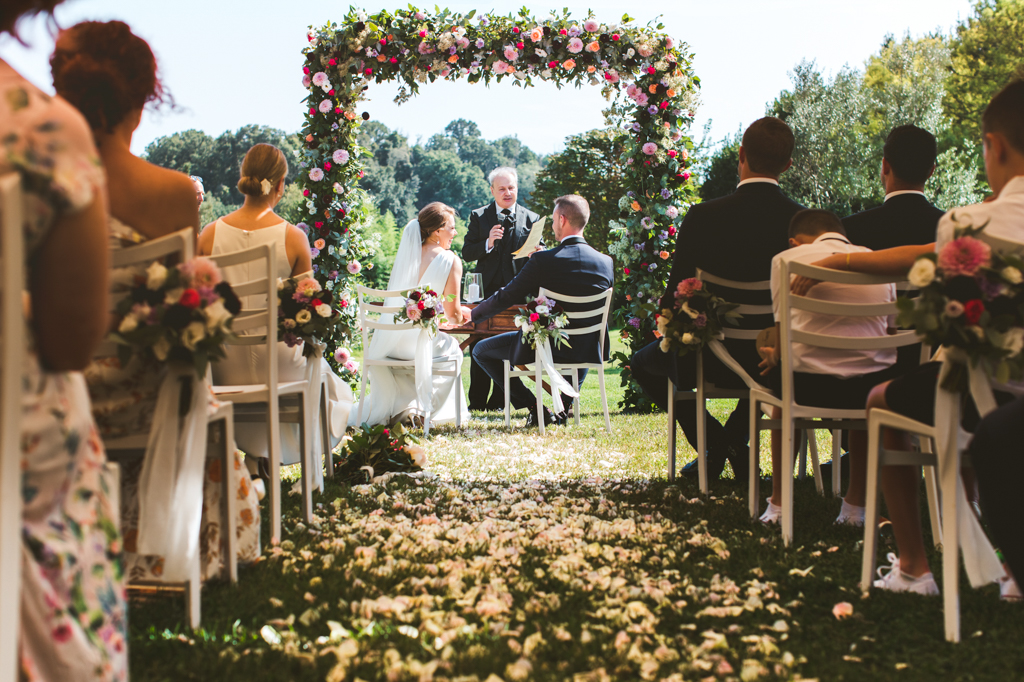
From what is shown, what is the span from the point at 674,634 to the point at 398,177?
63277 millimetres

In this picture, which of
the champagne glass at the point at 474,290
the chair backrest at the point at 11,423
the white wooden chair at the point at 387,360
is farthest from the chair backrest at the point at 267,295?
the champagne glass at the point at 474,290

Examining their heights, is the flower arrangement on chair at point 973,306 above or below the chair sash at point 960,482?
above

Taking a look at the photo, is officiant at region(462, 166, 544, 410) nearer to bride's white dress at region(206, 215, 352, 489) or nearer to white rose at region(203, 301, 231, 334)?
bride's white dress at region(206, 215, 352, 489)

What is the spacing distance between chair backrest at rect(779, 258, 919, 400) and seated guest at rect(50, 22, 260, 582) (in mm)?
2181

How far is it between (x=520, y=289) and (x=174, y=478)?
4.57m

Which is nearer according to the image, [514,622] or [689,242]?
[514,622]

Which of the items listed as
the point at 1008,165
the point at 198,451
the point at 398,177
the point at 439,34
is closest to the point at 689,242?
the point at 1008,165

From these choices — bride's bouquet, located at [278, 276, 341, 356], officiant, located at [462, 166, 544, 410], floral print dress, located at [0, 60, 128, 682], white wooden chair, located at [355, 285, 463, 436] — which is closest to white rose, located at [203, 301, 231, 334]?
floral print dress, located at [0, 60, 128, 682]

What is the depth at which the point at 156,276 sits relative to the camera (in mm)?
2182

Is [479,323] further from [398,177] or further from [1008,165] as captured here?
[398,177]

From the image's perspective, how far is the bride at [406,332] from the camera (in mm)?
7051

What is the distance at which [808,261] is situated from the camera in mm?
3230

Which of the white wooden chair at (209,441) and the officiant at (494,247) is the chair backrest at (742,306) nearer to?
the white wooden chair at (209,441)

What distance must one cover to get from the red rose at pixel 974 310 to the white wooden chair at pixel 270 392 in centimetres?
235
